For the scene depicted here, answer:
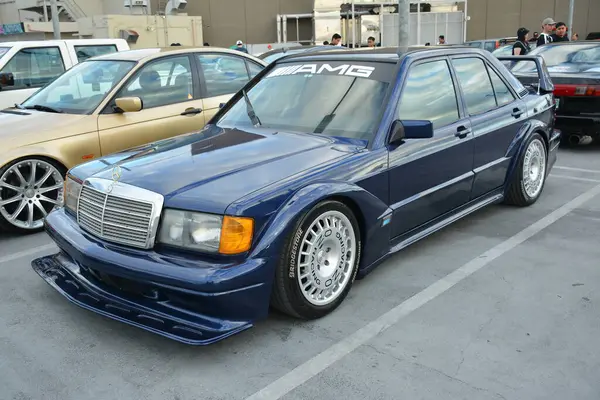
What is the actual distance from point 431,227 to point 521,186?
1.56 m

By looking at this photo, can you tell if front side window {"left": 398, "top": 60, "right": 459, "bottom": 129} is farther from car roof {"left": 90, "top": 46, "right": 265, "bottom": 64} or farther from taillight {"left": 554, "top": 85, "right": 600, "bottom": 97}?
taillight {"left": 554, "top": 85, "right": 600, "bottom": 97}

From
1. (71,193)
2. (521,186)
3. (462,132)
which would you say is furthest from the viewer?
(521,186)

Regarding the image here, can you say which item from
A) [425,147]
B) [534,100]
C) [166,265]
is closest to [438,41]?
[534,100]

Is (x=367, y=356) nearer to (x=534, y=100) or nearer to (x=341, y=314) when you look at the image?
(x=341, y=314)

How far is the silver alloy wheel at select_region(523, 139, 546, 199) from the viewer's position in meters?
5.38

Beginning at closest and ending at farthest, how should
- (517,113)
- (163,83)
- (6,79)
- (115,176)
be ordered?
(115,176)
(517,113)
(163,83)
(6,79)

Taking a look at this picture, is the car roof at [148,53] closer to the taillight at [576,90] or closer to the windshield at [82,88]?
the windshield at [82,88]

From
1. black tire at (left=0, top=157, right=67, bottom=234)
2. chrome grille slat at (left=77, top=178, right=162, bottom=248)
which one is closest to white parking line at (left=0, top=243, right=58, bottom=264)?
black tire at (left=0, top=157, right=67, bottom=234)

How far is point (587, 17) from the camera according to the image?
3541cm

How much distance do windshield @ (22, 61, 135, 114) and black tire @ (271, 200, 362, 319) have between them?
3189 millimetres

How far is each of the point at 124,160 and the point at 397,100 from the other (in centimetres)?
182

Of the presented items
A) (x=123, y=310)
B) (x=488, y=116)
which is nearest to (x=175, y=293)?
(x=123, y=310)

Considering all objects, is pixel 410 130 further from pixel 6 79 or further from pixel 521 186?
pixel 6 79

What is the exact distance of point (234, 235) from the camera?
2906 mm
